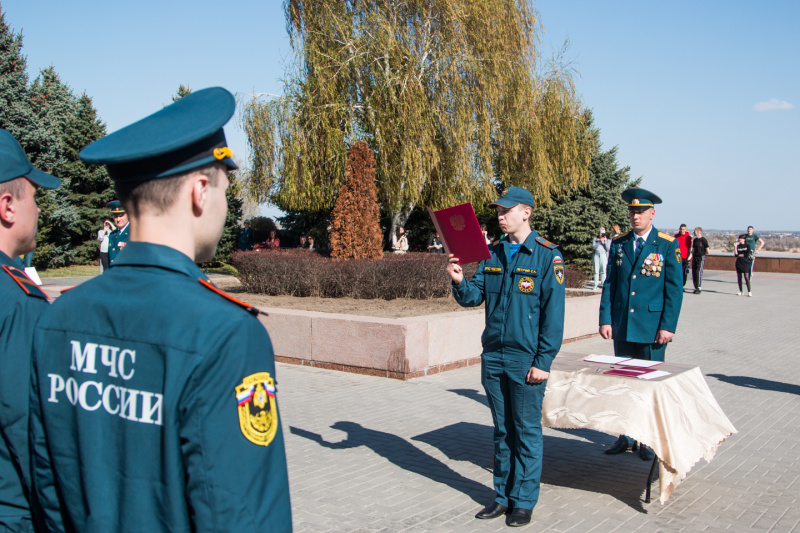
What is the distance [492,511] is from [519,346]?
3.49ft

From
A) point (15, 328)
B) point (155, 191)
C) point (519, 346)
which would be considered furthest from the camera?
point (519, 346)

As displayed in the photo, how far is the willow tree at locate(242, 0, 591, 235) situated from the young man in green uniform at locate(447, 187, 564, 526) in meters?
17.3

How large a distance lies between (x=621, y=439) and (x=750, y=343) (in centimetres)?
741

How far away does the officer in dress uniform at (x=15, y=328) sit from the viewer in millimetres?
1760

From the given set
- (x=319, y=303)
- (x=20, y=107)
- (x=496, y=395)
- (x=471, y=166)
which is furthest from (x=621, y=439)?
(x=20, y=107)

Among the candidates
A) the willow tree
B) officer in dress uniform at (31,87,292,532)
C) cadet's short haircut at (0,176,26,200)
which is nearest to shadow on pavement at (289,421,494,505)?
→ cadet's short haircut at (0,176,26,200)

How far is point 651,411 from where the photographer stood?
14.5ft

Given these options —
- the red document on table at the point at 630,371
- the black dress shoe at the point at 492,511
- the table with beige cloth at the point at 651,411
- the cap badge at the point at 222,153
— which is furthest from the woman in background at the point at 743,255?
the cap badge at the point at 222,153

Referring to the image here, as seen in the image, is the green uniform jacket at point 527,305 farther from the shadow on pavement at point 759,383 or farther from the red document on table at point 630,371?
the shadow on pavement at point 759,383

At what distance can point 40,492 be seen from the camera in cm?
153

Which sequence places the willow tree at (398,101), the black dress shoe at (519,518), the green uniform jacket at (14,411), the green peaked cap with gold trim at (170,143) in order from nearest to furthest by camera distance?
the green peaked cap with gold trim at (170,143) → the green uniform jacket at (14,411) → the black dress shoe at (519,518) → the willow tree at (398,101)

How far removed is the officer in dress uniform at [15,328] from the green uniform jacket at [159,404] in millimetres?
369

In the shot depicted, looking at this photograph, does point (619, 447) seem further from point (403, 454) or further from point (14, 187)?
point (14, 187)

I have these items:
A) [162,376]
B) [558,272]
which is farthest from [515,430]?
[162,376]
